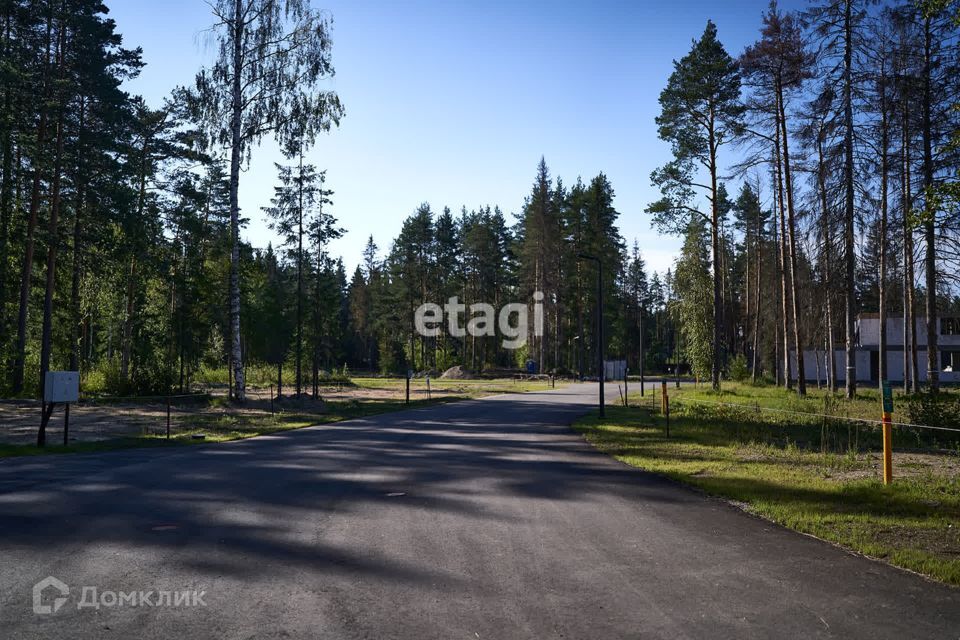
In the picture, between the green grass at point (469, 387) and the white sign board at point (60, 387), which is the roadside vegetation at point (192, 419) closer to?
the white sign board at point (60, 387)

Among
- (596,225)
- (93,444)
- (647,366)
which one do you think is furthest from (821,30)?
(647,366)

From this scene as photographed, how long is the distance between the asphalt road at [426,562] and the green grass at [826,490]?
0.48m

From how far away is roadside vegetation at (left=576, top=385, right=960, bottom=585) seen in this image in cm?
674

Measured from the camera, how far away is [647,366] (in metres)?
87.0

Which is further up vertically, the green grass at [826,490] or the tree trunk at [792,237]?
the tree trunk at [792,237]

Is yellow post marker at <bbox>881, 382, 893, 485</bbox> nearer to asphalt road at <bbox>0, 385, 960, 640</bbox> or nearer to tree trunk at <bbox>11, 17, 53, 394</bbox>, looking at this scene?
asphalt road at <bbox>0, 385, 960, 640</bbox>

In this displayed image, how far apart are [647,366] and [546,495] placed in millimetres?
81207

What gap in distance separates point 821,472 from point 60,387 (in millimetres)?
15621

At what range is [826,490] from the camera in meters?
9.10

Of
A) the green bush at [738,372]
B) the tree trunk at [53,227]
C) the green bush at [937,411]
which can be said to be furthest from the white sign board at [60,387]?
the green bush at [738,372]

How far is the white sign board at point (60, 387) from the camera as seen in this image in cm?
1371

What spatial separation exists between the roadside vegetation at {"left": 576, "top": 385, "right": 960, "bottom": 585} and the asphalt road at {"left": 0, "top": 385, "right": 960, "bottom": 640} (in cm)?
61

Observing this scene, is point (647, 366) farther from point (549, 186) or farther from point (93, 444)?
point (93, 444)

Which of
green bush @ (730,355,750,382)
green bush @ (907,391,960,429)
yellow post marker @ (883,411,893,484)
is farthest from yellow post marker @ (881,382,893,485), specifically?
green bush @ (730,355,750,382)
